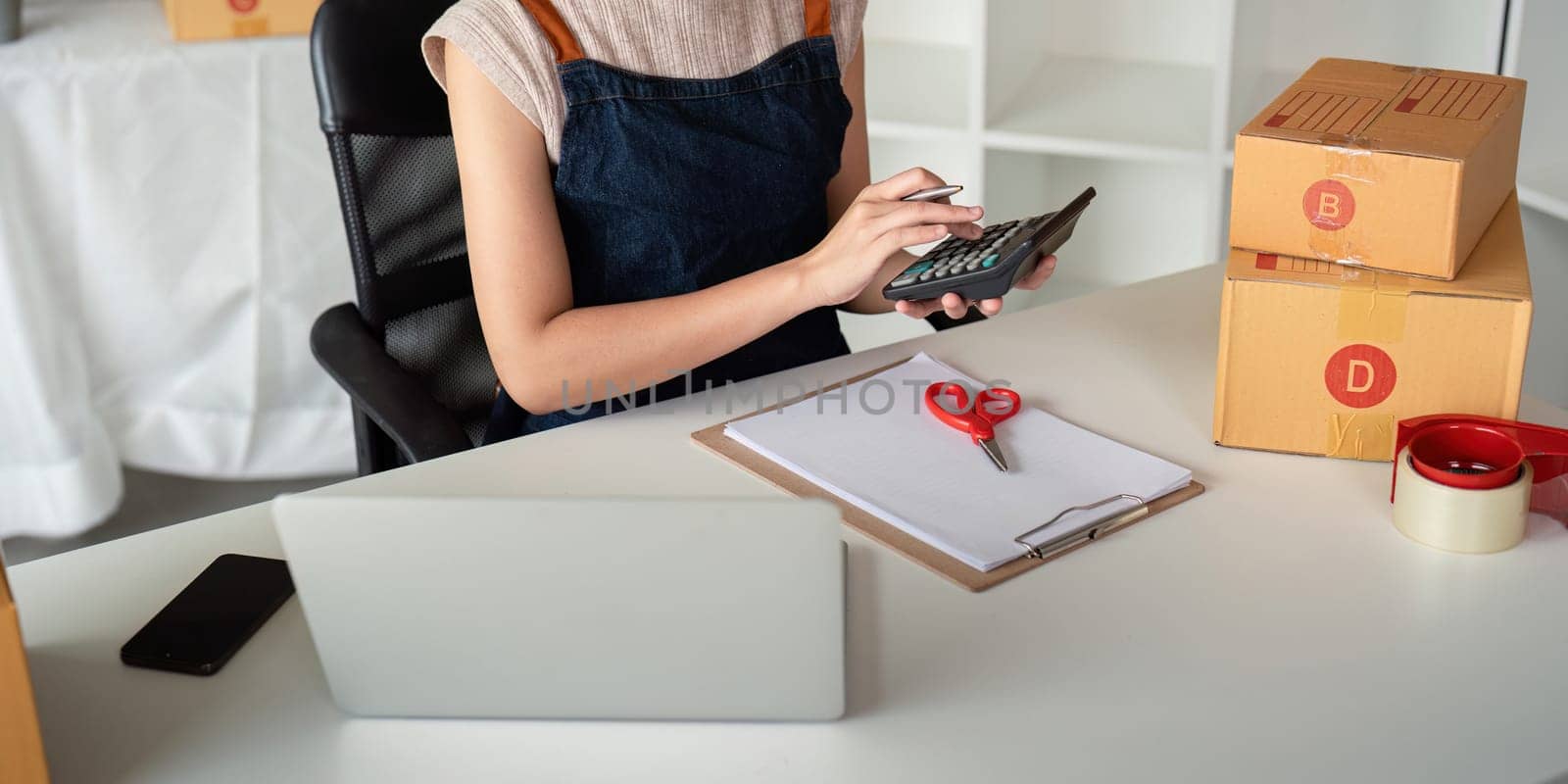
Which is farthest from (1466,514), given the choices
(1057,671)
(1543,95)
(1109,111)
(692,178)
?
(1109,111)

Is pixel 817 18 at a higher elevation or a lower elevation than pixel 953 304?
higher

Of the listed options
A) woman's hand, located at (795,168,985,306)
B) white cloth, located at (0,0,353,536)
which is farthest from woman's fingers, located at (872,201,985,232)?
white cloth, located at (0,0,353,536)

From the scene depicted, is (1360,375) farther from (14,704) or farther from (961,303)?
(14,704)

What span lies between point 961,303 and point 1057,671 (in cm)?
34

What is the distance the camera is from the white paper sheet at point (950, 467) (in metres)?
0.99

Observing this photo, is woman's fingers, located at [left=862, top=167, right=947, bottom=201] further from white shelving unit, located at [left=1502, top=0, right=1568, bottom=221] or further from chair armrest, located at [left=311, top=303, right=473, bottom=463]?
white shelving unit, located at [left=1502, top=0, right=1568, bottom=221]

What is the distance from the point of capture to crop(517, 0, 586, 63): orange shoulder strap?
1.22m

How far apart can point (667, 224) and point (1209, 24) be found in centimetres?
139

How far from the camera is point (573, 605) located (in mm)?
778

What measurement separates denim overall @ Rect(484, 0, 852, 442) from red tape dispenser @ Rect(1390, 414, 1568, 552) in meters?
0.60

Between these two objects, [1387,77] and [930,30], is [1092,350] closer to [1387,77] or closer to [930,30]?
[1387,77]

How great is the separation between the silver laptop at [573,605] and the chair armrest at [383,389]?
1.50 feet

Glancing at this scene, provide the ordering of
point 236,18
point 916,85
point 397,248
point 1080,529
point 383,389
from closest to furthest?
1. point 1080,529
2. point 383,389
3. point 397,248
4. point 236,18
5. point 916,85

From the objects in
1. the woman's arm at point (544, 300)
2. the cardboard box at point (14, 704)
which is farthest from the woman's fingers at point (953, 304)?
the cardboard box at point (14, 704)
